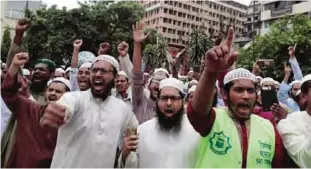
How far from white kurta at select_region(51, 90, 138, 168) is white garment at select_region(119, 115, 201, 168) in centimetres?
22

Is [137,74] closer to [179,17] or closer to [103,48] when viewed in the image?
[103,48]

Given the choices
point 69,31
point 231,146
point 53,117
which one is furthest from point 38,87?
point 69,31

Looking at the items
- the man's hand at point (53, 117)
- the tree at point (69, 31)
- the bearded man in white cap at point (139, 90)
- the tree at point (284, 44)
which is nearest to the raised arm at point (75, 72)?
the bearded man in white cap at point (139, 90)

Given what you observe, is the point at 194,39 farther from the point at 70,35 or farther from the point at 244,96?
the point at 244,96

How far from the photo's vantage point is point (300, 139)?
2.63 m

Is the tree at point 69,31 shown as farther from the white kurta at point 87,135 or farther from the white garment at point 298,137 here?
the white garment at point 298,137

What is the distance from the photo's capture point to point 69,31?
31.7 m

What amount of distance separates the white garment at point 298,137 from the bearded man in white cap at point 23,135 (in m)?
1.76

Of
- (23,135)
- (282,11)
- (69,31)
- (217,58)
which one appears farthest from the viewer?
(282,11)

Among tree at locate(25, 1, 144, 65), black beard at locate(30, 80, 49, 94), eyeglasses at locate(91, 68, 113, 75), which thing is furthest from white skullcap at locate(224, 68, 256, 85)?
tree at locate(25, 1, 144, 65)

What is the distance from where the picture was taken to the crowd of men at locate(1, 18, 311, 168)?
2562 mm

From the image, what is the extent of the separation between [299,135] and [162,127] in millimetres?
1066

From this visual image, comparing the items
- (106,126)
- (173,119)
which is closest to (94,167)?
(106,126)

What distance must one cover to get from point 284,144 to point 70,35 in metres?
30.0
